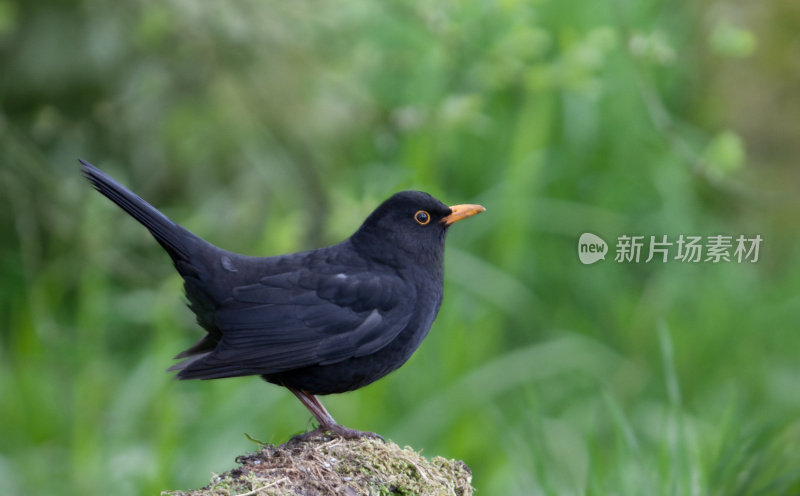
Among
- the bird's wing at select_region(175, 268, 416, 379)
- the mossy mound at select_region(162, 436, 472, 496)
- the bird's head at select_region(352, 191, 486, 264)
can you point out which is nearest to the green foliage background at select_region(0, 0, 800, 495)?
the bird's head at select_region(352, 191, 486, 264)

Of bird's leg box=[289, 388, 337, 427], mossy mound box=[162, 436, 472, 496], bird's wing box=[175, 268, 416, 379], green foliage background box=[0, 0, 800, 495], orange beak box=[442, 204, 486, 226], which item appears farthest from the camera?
green foliage background box=[0, 0, 800, 495]

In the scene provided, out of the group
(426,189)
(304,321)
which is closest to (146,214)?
(304,321)

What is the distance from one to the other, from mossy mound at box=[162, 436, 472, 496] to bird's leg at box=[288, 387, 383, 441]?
127 millimetres

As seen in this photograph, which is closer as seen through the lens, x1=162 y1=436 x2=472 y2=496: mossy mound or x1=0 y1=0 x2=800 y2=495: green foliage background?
x1=162 y1=436 x2=472 y2=496: mossy mound

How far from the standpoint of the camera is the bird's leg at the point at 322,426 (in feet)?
9.13

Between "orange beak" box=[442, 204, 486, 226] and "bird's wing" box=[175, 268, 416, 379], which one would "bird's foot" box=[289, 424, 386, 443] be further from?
"orange beak" box=[442, 204, 486, 226]

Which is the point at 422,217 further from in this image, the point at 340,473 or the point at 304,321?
the point at 340,473

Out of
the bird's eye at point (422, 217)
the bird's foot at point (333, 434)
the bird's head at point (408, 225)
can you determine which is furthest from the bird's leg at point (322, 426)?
the bird's eye at point (422, 217)

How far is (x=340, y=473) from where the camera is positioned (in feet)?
7.94

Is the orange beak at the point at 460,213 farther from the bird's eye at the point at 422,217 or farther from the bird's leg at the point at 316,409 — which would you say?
the bird's leg at the point at 316,409

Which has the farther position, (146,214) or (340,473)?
(146,214)

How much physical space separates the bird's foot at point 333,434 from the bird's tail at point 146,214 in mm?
708

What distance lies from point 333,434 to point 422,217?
81 centimetres

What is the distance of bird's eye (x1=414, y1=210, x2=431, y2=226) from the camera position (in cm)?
312
